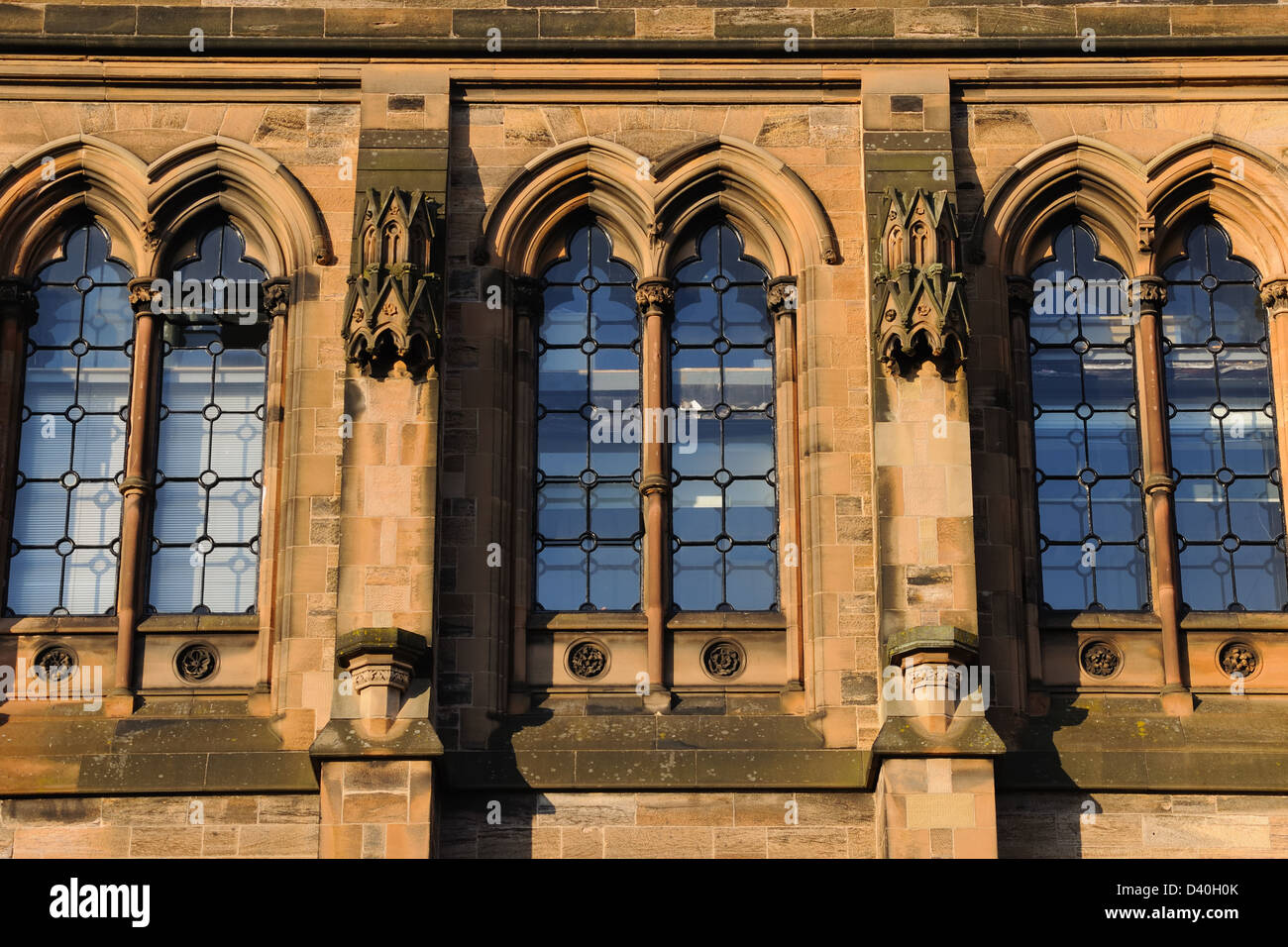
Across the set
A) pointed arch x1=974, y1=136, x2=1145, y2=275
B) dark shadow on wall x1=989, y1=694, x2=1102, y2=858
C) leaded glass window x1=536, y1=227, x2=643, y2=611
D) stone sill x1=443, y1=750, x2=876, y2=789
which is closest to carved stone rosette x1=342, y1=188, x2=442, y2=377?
leaded glass window x1=536, y1=227, x2=643, y2=611

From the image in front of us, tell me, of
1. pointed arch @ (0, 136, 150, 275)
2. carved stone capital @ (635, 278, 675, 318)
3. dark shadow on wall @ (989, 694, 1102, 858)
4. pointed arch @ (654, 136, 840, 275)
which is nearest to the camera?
dark shadow on wall @ (989, 694, 1102, 858)

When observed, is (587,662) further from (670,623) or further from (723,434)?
(723,434)

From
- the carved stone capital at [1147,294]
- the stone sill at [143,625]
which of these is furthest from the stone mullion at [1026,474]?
the stone sill at [143,625]

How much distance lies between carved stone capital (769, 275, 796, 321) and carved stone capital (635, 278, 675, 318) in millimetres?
858

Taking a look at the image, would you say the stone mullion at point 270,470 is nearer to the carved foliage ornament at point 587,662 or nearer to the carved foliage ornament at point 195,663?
the carved foliage ornament at point 195,663

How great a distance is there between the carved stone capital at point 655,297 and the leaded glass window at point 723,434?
0.75 feet

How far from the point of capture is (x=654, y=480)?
23250 millimetres

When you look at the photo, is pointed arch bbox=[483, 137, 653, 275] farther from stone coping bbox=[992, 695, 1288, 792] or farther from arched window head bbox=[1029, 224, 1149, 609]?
stone coping bbox=[992, 695, 1288, 792]

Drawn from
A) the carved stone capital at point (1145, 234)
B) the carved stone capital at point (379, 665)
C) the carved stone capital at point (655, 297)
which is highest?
the carved stone capital at point (1145, 234)

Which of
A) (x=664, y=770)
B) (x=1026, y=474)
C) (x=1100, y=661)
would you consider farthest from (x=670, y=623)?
(x=1100, y=661)

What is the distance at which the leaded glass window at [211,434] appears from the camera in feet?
76.5

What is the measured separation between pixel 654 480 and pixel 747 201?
270 centimetres

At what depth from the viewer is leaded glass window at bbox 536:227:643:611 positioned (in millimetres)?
23297
